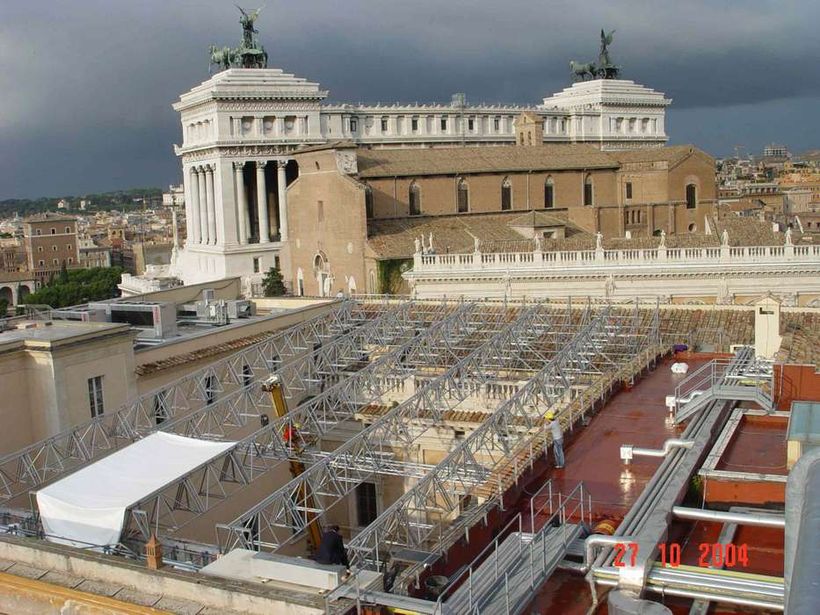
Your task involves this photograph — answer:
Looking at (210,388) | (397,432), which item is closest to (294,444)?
(397,432)

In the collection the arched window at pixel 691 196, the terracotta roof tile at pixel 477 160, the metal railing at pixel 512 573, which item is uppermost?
the terracotta roof tile at pixel 477 160

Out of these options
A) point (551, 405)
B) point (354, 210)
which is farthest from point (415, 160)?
point (551, 405)

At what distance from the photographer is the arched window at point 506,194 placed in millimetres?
55031

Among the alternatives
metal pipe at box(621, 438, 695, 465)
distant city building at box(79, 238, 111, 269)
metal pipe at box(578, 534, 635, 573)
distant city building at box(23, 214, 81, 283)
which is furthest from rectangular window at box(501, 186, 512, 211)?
distant city building at box(79, 238, 111, 269)

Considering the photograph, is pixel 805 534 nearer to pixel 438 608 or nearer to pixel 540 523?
pixel 438 608

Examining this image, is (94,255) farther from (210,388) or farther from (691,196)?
(210,388)

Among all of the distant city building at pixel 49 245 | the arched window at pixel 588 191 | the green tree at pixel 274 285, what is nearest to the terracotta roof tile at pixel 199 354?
the green tree at pixel 274 285

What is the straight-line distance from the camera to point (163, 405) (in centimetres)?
2098

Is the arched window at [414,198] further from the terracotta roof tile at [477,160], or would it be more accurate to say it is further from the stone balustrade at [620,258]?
the stone balustrade at [620,258]

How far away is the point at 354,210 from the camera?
159 ft

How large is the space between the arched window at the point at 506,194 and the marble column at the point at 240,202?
85.7ft

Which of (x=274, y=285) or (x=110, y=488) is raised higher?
(x=274, y=285)

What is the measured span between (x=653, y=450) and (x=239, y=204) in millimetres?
62524

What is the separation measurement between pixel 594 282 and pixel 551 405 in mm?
19770
